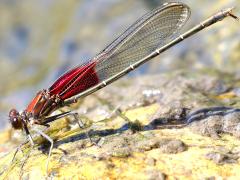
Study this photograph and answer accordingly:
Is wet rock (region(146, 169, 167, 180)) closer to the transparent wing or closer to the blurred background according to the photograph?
the transparent wing

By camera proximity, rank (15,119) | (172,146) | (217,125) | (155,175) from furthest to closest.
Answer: (15,119), (217,125), (172,146), (155,175)

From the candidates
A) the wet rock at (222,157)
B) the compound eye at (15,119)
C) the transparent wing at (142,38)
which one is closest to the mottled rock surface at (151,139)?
the wet rock at (222,157)

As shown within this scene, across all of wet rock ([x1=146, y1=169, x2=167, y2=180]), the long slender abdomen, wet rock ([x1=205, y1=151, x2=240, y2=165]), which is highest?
the long slender abdomen

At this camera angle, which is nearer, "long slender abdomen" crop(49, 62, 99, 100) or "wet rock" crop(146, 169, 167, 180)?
"wet rock" crop(146, 169, 167, 180)

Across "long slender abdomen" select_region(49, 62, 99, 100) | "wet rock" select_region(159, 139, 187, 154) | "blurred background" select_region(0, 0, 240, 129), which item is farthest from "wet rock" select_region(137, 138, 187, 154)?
"blurred background" select_region(0, 0, 240, 129)

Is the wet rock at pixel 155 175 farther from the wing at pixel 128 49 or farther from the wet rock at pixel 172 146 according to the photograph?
the wing at pixel 128 49

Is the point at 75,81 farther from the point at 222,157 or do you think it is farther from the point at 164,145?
the point at 222,157

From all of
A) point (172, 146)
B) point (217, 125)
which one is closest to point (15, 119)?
point (172, 146)

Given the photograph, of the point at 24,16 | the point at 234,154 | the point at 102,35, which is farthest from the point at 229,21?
the point at 24,16
